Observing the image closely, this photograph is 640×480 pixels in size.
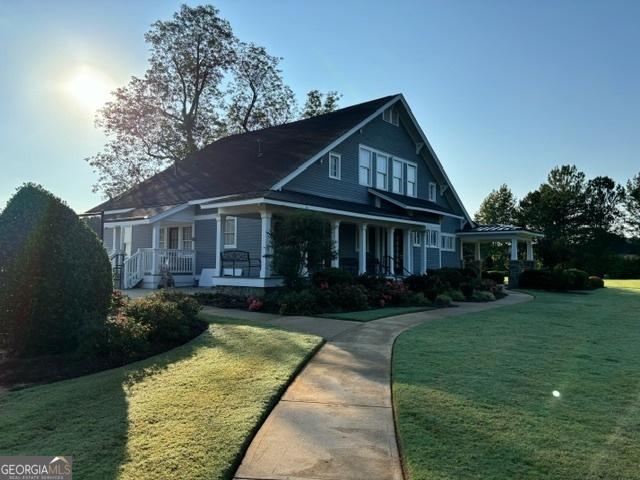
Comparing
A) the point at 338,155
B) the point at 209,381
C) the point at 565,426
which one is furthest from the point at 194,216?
the point at 565,426

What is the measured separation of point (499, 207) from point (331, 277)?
2080 inches

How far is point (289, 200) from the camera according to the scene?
15.2m

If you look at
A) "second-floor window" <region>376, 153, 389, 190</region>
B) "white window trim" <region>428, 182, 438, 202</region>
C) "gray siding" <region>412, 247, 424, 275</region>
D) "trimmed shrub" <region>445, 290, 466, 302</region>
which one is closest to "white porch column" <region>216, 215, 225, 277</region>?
"trimmed shrub" <region>445, 290, 466, 302</region>

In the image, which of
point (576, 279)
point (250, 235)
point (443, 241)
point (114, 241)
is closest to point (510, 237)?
point (443, 241)

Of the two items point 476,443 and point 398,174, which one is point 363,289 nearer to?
point 476,443

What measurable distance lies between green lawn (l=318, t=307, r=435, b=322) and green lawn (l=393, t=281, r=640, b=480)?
197cm

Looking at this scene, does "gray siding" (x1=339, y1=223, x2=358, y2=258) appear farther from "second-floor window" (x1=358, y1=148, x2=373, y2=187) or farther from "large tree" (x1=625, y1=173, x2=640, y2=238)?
"large tree" (x1=625, y1=173, x2=640, y2=238)

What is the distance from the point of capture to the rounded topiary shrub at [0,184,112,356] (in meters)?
7.05

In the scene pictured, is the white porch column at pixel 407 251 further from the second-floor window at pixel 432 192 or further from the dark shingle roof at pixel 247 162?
the second-floor window at pixel 432 192

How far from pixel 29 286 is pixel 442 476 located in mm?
6427

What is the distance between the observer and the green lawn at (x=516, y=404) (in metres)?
3.67

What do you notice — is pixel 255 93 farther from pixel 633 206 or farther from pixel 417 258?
pixel 633 206

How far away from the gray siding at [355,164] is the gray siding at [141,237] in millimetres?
8380

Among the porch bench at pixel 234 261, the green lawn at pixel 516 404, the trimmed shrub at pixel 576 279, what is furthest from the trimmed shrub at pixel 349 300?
the trimmed shrub at pixel 576 279
